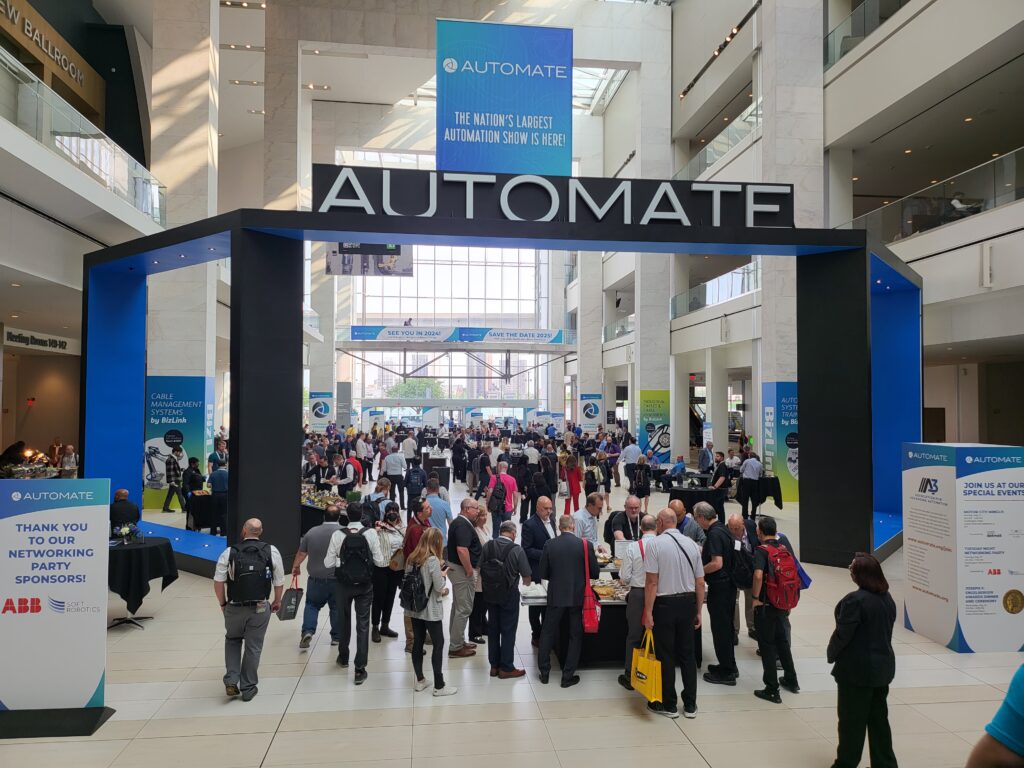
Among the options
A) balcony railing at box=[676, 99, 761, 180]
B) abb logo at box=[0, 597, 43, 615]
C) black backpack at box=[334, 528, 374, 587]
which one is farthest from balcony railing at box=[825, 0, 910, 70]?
abb logo at box=[0, 597, 43, 615]

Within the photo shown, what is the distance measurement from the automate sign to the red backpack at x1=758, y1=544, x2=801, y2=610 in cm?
479

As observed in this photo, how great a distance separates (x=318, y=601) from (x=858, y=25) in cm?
1661

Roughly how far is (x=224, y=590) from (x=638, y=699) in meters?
3.28

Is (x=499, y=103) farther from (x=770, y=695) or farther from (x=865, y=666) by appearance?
(x=865, y=666)

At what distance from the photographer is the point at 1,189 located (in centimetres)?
999

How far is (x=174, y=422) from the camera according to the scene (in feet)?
46.7

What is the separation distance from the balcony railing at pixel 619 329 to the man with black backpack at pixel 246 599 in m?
23.8

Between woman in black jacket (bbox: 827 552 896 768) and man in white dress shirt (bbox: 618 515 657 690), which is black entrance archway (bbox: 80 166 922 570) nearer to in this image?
man in white dress shirt (bbox: 618 515 657 690)

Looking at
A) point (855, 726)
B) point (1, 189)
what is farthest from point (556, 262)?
point (855, 726)

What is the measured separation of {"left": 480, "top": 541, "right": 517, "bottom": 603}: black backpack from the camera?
5.55m

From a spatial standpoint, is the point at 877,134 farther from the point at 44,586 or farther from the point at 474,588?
the point at 44,586

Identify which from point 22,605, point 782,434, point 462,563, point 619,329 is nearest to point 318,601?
point 462,563

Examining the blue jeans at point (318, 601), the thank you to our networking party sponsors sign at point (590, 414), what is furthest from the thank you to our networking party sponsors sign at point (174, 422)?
the thank you to our networking party sponsors sign at point (590, 414)

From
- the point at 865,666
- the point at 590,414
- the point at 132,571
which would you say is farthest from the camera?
A: the point at 590,414
